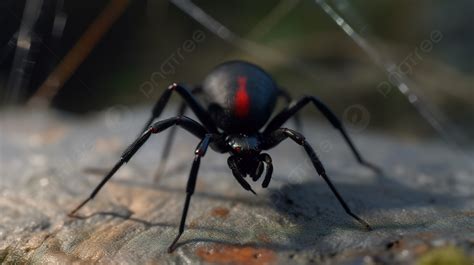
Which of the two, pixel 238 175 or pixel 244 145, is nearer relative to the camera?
pixel 238 175

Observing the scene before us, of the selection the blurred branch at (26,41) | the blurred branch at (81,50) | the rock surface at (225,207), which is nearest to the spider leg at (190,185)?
the rock surface at (225,207)

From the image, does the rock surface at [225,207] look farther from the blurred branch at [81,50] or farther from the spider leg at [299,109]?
the blurred branch at [81,50]

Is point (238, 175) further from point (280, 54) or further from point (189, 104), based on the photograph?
point (280, 54)

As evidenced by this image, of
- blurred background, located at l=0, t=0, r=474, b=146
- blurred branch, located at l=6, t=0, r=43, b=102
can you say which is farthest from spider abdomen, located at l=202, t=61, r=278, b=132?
blurred background, located at l=0, t=0, r=474, b=146

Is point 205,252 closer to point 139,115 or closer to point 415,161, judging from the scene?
point 415,161

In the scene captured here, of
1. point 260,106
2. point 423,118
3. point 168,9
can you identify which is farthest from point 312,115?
point 260,106

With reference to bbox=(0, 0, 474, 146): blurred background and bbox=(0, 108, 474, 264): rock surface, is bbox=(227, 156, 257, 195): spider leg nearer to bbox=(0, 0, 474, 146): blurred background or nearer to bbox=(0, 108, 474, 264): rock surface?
bbox=(0, 108, 474, 264): rock surface

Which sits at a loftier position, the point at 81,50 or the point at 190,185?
the point at 81,50

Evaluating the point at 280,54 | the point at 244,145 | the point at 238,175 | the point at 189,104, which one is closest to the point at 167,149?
the point at 189,104
